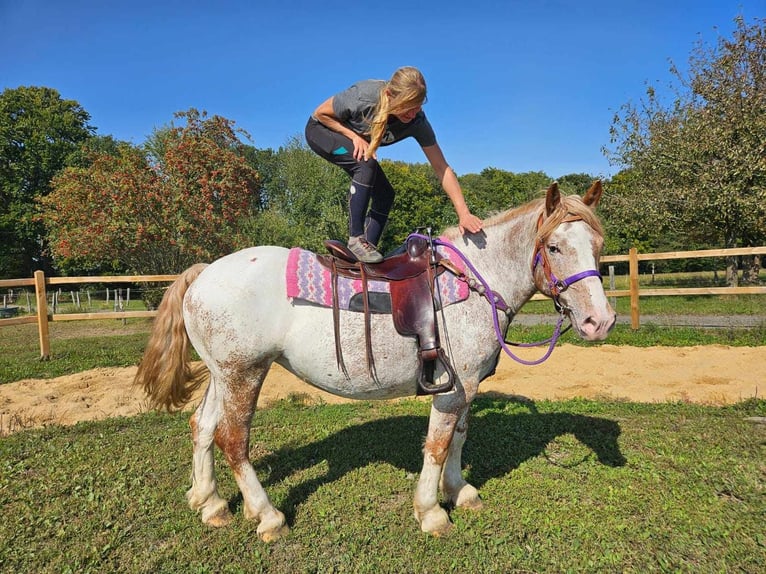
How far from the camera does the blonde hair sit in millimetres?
2805

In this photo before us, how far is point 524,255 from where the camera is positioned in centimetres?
294

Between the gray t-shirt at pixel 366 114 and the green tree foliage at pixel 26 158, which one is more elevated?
the green tree foliage at pixel 26 158

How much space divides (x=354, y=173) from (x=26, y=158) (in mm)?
39403

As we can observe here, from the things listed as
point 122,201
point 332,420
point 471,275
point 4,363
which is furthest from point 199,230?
point 471,275

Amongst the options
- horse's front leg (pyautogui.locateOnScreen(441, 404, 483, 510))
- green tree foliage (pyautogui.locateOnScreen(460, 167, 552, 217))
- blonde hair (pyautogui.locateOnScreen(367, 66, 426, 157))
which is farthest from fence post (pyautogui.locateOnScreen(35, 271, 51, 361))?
green tree foliage (pyautogui.locateOnScreen(460, 167, 552, 217))

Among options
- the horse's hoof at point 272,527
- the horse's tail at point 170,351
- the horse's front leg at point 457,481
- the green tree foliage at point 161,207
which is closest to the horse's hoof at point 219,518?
the horse's hoof at point 272,527

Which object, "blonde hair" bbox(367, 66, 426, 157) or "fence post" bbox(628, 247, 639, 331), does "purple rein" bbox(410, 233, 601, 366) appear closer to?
"blonde hair" bbox(367, 66, 426, 157)

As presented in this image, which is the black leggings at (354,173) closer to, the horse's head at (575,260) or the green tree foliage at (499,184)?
the horse's head at (575,260)

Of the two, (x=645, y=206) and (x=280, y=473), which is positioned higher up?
→ (x=645, y=206)

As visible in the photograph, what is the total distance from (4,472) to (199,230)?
13.7 metres

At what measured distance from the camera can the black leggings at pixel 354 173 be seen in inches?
121

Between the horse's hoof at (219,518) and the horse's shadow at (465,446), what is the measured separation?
199 mm

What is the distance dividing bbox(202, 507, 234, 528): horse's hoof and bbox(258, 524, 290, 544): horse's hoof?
13.1 inches

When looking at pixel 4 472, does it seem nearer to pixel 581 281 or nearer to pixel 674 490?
pixel 581 281
